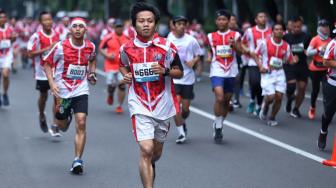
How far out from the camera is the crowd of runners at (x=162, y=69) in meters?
7.55

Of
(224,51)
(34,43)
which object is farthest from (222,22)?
(34,43)

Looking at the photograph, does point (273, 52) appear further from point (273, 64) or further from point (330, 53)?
point (330, 53)

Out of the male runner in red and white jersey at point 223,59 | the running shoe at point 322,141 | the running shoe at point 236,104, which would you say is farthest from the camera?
the running shoe at point 236,104

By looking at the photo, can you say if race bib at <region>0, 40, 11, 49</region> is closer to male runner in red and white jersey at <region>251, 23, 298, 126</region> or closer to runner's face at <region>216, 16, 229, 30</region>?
male runner in red and white jersey at <region>251, 23, 298, 126</region>

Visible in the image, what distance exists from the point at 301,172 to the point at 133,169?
1.96 meters

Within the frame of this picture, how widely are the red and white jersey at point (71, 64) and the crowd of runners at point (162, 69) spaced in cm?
1

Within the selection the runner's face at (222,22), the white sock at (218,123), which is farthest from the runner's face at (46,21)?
the white sock at (218,123)

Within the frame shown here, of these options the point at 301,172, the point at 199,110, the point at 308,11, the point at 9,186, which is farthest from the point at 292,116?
the point at 308,11

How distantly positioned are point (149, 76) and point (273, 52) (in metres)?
6.13

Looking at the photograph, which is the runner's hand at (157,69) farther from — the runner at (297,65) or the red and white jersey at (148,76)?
the runner at (297,65)

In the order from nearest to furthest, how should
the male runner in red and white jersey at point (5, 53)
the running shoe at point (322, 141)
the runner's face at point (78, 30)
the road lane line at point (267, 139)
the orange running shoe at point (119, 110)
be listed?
the runner's face at point (78, 30) → the road lane line at point (267, 139) → the running shoe at point (322, 141) → the orange running shoe at point (119, 110) → the male runner in red and white jersey at point (5, 53)

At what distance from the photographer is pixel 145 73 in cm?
751

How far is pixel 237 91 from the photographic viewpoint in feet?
53.2

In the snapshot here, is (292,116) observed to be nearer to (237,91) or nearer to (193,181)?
(237,91)
